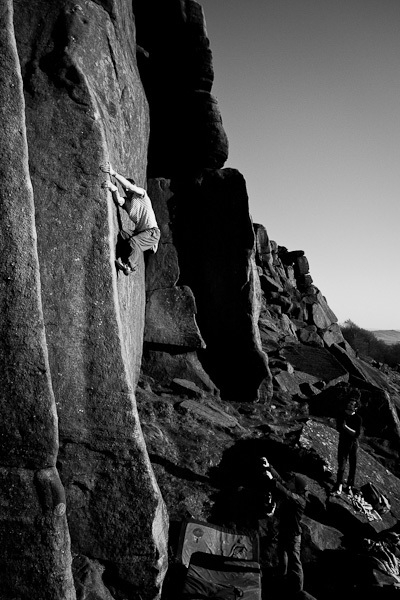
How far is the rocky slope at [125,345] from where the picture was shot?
5.98m

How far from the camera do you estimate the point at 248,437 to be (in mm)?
11070

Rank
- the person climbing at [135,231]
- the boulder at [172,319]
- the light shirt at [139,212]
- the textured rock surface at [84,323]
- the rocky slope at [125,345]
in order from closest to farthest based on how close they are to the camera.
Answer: the rocky slope at [125,345]
the textured rock surface at [84,323]
the person climbing at [135,231]
the light shirt at [139,212]
the boulder at [172,319]

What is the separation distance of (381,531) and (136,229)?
7937 millimetres

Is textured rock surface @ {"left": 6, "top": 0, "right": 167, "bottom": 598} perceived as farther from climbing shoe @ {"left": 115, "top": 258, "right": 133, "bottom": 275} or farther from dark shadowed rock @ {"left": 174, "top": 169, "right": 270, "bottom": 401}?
dark shadowed rock @ {"left": 174, "top": 169, "right": 270, "bottom": 401}

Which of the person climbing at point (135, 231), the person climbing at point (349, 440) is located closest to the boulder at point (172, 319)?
the person climbing at point (135, 231)

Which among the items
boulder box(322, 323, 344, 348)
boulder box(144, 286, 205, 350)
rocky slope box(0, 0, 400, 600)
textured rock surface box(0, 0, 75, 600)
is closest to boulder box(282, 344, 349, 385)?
rocky slope box(0, 0, 400, 600)

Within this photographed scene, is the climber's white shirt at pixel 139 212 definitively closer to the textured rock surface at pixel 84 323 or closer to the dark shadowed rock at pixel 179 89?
the textured rock surface at pixel 84 323

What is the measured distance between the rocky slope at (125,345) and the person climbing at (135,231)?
0.30m

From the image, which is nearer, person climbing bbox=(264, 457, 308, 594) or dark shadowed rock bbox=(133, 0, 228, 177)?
person climbing bbox=(264, 457, 308, 594)

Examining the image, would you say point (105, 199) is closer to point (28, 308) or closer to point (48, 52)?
point (28, 308)

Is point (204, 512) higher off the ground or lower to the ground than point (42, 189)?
lower

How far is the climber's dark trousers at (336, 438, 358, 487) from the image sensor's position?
985 centimetres

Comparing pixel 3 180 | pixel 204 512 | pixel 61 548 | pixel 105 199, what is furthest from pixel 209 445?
pixel 3 180

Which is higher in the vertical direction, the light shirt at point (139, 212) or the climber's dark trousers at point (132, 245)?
the light shirt at point (139, 212)
